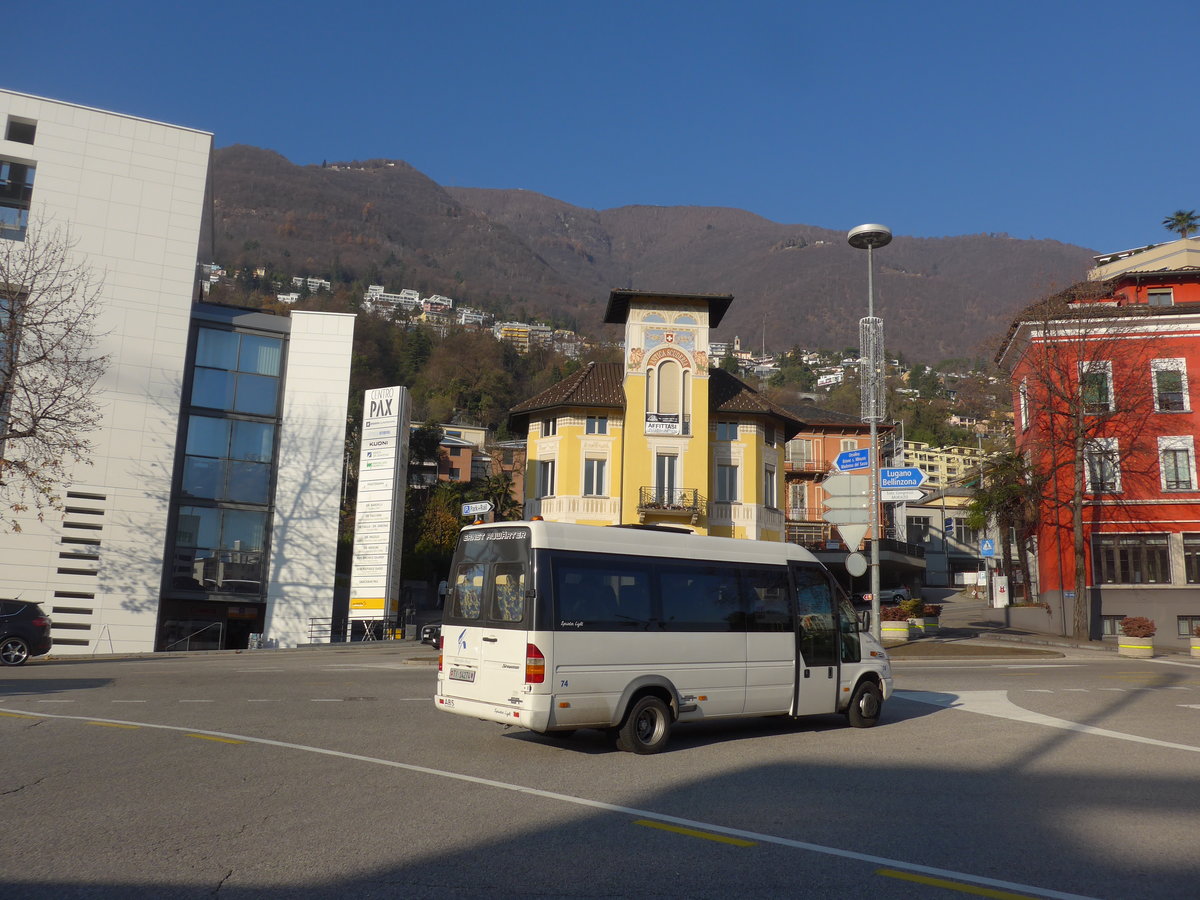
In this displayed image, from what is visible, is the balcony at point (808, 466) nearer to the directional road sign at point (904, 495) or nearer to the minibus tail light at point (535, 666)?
the directional road sign at point (904, 495)

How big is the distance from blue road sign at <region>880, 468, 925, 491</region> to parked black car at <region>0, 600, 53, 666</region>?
1999 centimetres

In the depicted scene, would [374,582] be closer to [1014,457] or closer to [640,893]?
[1014,457]

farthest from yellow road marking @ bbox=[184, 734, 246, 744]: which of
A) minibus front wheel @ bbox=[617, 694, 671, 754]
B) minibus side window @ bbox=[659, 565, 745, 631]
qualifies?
minibus side window @ bbox=[659, 565, 745, 631]

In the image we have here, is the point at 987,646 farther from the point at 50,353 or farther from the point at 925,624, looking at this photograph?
the point at 50,353

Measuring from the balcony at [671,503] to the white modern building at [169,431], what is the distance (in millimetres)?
13400

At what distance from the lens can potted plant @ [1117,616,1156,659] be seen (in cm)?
2816

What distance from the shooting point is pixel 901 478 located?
19125 mm

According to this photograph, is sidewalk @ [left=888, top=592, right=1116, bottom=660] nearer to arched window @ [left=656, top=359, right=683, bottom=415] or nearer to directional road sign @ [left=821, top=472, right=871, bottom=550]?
directional road sign @ [left=821, top=472, right=871, bottom=550]

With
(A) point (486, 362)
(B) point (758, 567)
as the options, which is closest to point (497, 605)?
(B) point (758, 567)

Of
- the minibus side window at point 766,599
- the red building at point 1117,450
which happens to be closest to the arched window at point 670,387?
the red building at point 1117,450


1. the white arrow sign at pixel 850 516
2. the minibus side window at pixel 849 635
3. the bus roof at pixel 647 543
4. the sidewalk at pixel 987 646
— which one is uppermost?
the white arrow sign at pixel 850 516

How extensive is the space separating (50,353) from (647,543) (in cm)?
2585

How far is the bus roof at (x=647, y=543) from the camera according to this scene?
1007cm

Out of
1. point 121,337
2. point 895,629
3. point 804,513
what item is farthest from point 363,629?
point 804,513
